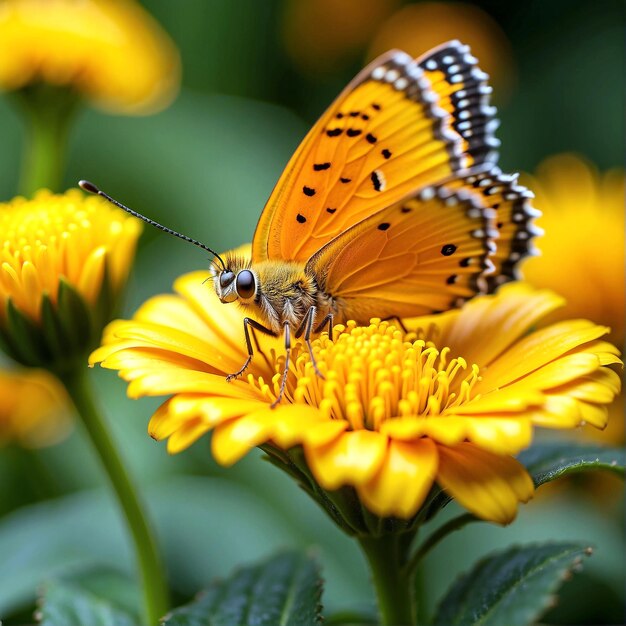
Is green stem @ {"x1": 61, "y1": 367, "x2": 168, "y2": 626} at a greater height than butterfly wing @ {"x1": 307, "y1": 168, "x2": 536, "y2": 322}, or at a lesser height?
lesser

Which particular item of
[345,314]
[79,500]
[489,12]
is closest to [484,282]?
[345,314]

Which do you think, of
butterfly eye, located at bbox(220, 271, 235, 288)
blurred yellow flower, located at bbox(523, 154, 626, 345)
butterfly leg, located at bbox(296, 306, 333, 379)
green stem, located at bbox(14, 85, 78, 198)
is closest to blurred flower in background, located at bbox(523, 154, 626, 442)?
blurred yellow flower, located at bbox(523, 154, 626, 345)

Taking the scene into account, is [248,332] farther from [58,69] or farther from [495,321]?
[58,69]

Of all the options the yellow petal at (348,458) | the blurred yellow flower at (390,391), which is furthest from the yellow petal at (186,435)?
the yellow petal at (348,458)

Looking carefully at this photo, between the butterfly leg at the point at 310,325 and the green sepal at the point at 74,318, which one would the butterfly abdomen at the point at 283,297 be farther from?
the green sepal at the point at 74,318

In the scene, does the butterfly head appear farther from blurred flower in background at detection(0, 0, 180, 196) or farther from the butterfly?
blurred flower in background at detection(0, 0, 180, 196)

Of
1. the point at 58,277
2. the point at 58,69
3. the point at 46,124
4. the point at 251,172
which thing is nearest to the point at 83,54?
the point at 58,69
